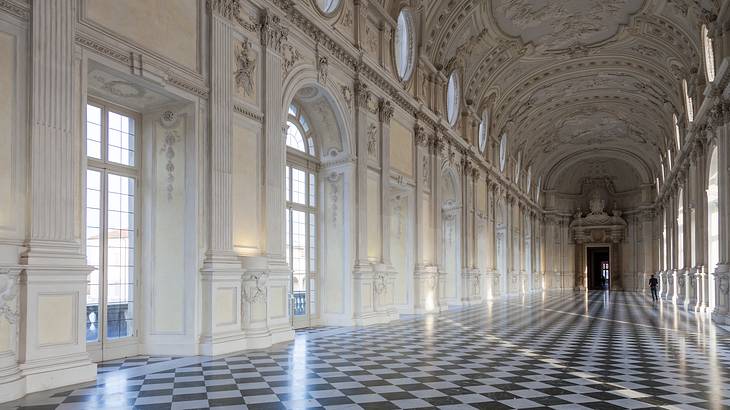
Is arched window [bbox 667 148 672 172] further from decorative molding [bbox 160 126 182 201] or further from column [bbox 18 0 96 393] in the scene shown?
column [bbox 18 0 96 393]

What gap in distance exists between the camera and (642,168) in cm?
4816

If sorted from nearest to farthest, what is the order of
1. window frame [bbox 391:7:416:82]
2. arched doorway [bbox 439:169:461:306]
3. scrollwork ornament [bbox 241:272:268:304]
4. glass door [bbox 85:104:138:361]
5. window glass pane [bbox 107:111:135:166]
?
1. glass door [bbox 85:104:138:361]
2. window glass pane [bbox 107:111:135:166]
3. scrollwork ornament [bbox 241:272:268:304]
4. window frame [bbox 391:7:416:82]
5. arched doorway [bbox 439:169:461:306]

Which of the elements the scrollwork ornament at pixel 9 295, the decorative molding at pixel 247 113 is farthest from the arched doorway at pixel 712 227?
the scrollwork ornament at pixel 9 295

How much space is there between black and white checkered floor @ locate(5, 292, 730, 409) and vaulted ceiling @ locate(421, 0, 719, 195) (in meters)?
11.4

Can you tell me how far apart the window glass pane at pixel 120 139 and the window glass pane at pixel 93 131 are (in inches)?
7.7

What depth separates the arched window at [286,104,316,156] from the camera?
14.4 meters

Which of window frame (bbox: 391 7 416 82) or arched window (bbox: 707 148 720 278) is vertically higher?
window frame (bbox: 391 7 416 82)

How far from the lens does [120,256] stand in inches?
381

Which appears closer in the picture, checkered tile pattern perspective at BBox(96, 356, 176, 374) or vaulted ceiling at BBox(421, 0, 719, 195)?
checkered tile pattern perspective at BBox(96, 356, 176, 374)

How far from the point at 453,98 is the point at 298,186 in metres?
12.1

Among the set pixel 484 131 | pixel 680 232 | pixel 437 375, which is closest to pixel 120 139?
pixel 437 375

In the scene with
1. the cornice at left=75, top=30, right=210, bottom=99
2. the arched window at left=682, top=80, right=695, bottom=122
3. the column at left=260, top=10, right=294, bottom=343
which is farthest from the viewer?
the arched window at left=682, top=80, right=695, bottom=122

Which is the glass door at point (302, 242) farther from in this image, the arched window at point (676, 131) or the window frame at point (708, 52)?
the arched window at point (676, 131)

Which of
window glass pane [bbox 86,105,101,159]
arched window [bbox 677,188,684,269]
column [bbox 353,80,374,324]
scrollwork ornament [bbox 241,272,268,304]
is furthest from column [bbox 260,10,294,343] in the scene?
arched window [bbox 677,188,684,269]
